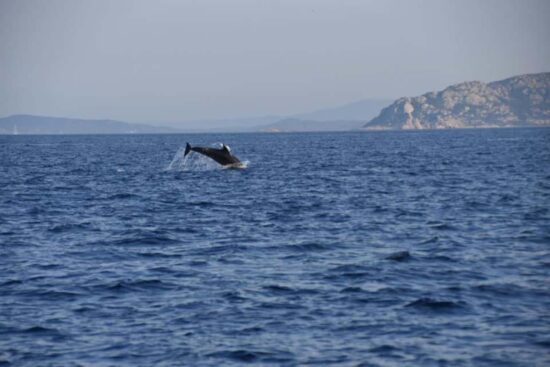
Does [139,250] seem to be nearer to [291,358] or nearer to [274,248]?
[274,248]

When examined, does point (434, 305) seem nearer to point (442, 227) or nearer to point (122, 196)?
point (442, 227)

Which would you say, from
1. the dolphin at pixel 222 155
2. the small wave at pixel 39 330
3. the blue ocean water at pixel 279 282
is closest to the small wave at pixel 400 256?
the blue ocean water at pixel 279 282

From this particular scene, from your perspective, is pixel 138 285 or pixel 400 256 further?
pixel 400 256

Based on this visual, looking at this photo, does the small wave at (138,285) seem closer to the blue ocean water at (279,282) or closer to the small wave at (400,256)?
the blue ocean water at (279,282)

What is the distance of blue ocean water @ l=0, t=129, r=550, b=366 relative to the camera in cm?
1440

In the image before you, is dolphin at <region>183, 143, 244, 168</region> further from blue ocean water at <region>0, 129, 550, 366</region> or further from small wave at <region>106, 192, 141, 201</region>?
blue ocean water at <region>0, 129, 550, 366</region>

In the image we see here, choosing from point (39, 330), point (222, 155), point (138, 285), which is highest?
point (222, 155)

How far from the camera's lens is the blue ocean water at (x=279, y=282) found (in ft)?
47.2

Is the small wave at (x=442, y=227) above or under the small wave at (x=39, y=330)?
above

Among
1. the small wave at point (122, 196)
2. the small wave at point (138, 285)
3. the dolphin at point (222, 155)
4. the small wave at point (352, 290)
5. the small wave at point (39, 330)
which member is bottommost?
the small wave at point (122, 196)

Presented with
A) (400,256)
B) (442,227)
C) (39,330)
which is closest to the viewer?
(39,330)

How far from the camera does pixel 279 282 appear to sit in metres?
19.3

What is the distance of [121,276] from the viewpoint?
20.4m

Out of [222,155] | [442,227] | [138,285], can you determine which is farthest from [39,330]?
[222,155]
